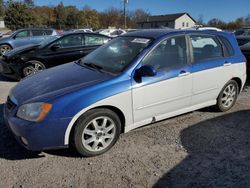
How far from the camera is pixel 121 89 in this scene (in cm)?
353

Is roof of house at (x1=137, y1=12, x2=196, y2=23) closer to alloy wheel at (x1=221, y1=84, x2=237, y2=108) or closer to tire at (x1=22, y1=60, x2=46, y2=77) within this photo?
tire at (x1=22, y1=60, x2=46, y2=77)

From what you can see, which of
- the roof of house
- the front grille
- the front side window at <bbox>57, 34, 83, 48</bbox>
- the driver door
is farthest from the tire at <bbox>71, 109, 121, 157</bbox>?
the roof of house

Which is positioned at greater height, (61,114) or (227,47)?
(227,47)

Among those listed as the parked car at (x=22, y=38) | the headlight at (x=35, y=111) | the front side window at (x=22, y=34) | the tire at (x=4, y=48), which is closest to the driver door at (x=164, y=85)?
the headlight at (x=35, y=111)

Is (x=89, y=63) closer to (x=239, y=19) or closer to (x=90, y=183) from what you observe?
(x=90, y=183)

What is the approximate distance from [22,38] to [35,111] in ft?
37.4

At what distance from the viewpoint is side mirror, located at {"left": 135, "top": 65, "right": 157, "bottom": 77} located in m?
3.61

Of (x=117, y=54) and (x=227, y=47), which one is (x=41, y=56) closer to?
(x=117, y=54)

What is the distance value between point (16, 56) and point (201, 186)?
6207 mm

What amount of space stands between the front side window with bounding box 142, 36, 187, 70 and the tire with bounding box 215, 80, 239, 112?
1.23 metres

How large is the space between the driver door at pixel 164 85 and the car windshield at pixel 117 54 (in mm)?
243

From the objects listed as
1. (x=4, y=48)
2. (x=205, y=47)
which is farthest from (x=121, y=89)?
(x=4, y=48)

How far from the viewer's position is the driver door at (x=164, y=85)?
375cm

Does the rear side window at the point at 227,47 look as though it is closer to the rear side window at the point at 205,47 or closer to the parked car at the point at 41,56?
the rear side window at the point at 205,47
